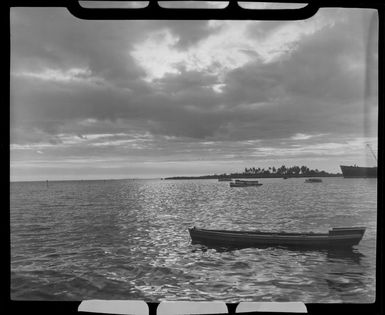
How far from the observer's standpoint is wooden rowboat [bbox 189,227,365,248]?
12.7 m

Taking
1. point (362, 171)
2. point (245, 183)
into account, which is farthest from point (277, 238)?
point (245, 183)

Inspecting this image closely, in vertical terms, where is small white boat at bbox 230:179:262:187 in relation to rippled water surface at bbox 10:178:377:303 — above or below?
above

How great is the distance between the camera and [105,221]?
3328 centimetres

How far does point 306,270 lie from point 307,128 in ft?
124

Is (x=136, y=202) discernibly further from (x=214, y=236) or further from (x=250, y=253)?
(x=214, y=236)

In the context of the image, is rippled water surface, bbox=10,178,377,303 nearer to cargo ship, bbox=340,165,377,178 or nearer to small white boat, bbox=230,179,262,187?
cargo ship, bbox=340,165,377,178

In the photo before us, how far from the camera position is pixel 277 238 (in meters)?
15.8

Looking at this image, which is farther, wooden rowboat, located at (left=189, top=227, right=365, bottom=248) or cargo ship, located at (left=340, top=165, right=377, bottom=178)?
wooden rowboat, located at (left=189, top=227, right=365, bottom=248)

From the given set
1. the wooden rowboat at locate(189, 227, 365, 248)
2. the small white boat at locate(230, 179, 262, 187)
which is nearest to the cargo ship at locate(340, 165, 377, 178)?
the wooden rowboat at locate(189, 227, 365, 248)

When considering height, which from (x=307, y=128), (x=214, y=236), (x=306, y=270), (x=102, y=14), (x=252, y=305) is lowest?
(x=306, y=270)

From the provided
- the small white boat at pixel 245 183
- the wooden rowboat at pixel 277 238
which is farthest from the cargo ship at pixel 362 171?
the small white boat at pixel 245 183

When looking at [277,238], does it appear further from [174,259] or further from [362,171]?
[362,171]

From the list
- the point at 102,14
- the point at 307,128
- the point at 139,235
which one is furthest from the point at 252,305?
the point at 307,128

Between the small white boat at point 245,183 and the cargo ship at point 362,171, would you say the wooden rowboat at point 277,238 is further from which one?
the small white boat at point 245,183
